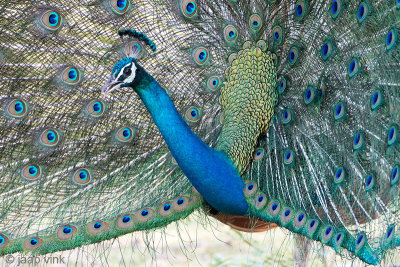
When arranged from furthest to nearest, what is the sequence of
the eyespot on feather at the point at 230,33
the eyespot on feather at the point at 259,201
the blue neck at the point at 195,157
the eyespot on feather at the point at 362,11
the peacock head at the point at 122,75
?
the eyespot on feather at the point at 230,33 → the eyespot on feather at the point at 259,201 → the eyespot on feather at the point at 362,11 → the blue neck at the point at 195,157 → the peacock head at the point at 122,75

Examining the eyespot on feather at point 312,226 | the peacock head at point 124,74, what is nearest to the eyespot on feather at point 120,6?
the peacock head at point 124,74

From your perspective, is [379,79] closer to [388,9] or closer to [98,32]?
[388,9]

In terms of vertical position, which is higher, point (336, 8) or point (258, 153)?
point (336, 8)

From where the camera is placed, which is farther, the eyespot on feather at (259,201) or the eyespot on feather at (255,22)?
the eyespot on feather at (255,22)

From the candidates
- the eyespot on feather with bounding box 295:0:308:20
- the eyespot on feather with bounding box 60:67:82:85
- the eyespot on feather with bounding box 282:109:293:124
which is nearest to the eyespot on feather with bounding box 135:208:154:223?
the eyespot on feather with bounding box 60:67:82:85

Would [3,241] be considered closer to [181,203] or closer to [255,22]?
[181,203]

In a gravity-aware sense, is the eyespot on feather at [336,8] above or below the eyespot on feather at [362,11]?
above

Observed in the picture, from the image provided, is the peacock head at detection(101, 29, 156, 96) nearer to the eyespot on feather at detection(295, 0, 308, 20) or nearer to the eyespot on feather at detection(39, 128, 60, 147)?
the eyespot on feather at detection(39, 128, 60, 147)

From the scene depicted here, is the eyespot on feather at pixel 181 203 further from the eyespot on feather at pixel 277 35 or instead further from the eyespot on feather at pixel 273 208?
the eyespot on feather at pixel 277 35

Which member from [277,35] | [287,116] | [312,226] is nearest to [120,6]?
[277,35]
